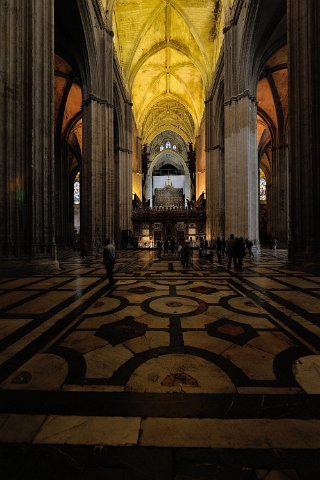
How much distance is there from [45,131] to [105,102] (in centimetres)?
1025

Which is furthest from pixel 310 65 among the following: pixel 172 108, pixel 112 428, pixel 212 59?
pixel 172 108

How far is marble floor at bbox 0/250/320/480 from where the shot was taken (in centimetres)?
119

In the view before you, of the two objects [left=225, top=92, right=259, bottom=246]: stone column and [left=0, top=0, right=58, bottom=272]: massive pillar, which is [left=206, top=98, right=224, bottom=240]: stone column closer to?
[left=225, top=92, right=259, bottom=246]: stone column

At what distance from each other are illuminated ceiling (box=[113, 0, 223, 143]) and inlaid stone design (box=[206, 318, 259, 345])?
25.8 metres

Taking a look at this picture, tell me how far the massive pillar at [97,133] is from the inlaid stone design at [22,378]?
14062 millimetres

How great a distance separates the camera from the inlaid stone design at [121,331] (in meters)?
2.68

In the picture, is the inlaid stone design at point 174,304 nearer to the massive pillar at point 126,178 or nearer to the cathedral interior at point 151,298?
the cathedral interior at point 151,298

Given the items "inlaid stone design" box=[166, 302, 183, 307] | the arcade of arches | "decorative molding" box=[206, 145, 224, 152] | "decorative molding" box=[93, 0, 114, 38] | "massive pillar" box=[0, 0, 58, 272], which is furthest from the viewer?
"decorative molding" box=[206, 145, 224, 152]

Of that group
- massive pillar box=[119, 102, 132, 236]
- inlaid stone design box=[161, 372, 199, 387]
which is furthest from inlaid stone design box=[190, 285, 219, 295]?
massive pillar box=[119, 102, 132, 236]

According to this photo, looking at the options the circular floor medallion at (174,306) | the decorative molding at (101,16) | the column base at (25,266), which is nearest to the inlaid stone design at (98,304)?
the circular floor medallion at (174,306)

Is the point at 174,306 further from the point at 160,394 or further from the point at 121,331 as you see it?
the point at 160,394

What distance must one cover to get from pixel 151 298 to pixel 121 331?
1.64 meters

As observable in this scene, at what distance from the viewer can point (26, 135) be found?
7.95 meters

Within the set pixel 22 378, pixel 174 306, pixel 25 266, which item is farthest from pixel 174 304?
pixel 25 266
